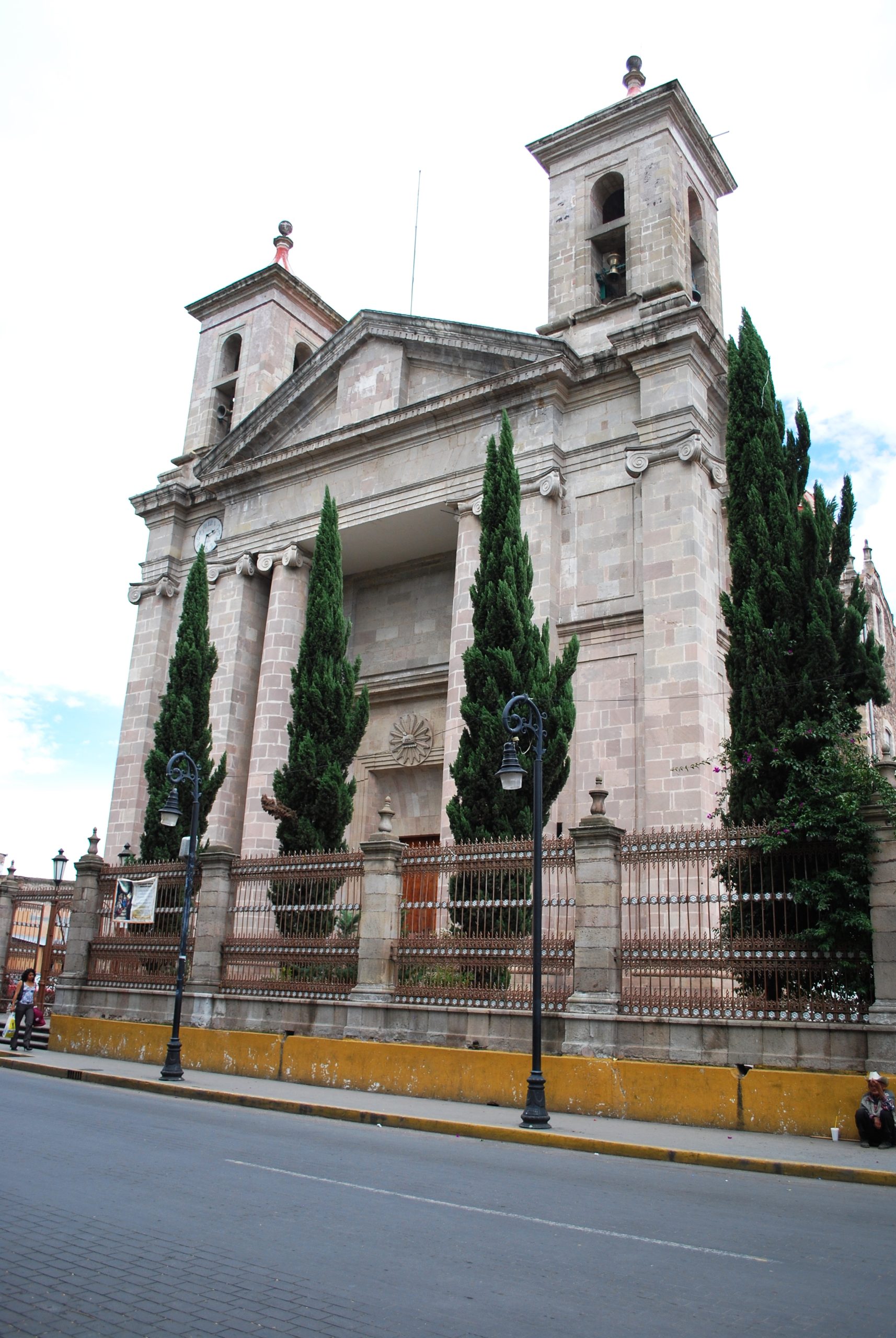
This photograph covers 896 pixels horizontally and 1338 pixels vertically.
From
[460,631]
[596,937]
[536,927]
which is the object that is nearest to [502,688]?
[460,631]

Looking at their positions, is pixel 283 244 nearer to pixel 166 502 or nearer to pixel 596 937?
pixel 166 502

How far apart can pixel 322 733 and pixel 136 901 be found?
4542 mm

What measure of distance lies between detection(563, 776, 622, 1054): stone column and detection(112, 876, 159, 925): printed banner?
911cm

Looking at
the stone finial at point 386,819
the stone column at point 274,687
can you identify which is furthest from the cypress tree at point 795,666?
the stone column at point 274,687

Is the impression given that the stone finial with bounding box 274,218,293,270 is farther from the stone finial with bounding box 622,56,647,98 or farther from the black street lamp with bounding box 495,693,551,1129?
the black street lamp with bounding box 495,693,551,1129

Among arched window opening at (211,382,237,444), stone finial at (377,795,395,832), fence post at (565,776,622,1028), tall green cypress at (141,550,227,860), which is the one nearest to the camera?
fence post at (565,776,622,1028)

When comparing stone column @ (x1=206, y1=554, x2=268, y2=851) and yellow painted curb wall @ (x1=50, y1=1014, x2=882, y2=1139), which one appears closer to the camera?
yellow painted curb wall @ (x1=50, y1=1014, x2=882, y2=1139)

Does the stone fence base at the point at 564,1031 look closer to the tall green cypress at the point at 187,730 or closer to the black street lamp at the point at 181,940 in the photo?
the black street lamp at the point at 181,940

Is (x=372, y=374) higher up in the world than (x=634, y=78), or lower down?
lower down

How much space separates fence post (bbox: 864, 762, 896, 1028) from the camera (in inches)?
431

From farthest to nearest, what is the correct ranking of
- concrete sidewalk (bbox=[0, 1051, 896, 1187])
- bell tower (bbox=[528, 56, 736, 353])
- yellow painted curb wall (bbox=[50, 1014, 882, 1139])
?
bell tower (bbox=[528, 56, 736, 353]) → yellow painted curb wall (bbox=[50, 1014, 882, 1139]) → concrete sidewalk (bbox=[0, 1051, 896, 1187])

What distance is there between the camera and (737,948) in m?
12.2

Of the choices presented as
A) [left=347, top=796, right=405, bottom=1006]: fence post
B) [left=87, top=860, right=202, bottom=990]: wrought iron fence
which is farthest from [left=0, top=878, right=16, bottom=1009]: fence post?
[left=347, top=796, right=405, bottom=1006]: fence post

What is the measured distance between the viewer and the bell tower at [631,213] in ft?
75.8
